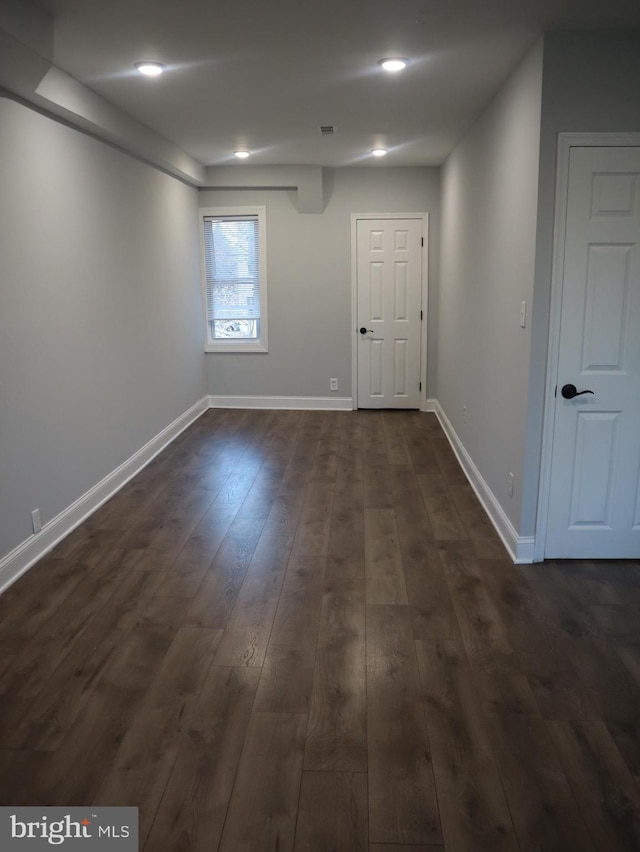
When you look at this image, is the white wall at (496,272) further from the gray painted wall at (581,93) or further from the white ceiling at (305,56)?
the white ceiling at (305,56)

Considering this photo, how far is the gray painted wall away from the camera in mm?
2963

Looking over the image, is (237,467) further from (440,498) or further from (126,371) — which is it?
(440,498)

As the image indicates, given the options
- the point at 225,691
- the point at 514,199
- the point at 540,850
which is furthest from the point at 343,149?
the point at 540,850

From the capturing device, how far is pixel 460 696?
2.40 m

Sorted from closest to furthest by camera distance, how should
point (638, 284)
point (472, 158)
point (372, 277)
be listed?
1. point (638, 284)
2. point (472, 158)
3. point (372, 277)

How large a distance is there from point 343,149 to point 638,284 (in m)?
3.34

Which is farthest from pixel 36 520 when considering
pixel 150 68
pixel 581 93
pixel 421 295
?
pixel 421 295

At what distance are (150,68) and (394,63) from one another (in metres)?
1.28

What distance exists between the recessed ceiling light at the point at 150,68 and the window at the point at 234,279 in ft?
10.8

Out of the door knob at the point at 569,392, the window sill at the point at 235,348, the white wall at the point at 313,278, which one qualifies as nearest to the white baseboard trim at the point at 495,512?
the door knob at the point at 569,392

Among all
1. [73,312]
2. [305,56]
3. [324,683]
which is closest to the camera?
[324,683]

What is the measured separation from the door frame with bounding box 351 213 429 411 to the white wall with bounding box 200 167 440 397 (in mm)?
45

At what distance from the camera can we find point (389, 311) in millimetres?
7008

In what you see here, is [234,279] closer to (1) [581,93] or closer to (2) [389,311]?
(2) [389,311]
